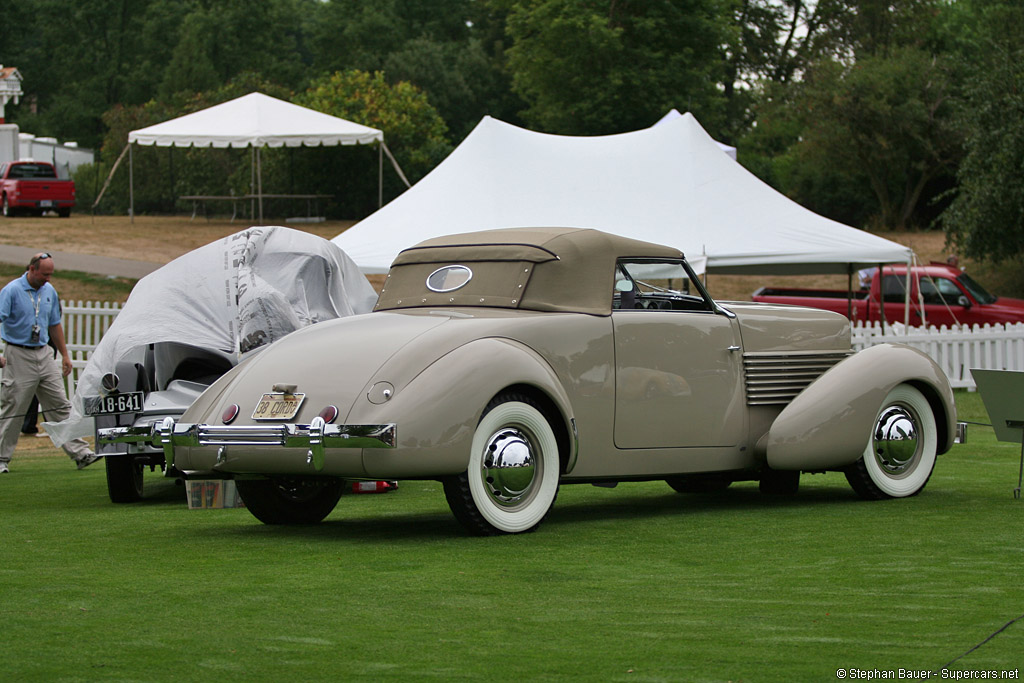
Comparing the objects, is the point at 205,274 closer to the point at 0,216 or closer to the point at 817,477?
the point at 817,477

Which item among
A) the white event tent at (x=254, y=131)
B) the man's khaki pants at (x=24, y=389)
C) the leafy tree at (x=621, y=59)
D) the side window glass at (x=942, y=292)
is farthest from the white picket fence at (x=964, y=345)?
→ the leafy tree at (x=621, y=59)

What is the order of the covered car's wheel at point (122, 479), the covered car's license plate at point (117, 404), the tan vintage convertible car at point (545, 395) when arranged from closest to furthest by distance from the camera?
the tan vintage convertible car at point (545, 395), the covered car's license plate at point (117, 404), the covered car's wheel at point (122, 479)

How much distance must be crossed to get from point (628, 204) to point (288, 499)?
1151 cm

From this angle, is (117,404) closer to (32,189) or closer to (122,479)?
(122,479)

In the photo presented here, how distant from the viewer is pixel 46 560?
6.95m

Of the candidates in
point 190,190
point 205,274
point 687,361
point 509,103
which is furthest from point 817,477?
point 509,103

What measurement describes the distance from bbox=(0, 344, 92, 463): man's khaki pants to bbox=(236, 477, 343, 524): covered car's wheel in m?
4.18

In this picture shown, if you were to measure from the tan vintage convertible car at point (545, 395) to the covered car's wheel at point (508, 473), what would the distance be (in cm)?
1

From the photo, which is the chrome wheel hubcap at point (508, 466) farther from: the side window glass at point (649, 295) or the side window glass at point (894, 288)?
the side window glass at point (894, 288)

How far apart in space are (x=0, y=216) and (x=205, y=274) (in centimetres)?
3361

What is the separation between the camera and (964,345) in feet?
67.7

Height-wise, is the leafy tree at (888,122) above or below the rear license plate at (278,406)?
above

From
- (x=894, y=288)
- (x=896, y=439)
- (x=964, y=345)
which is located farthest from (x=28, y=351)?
(x=894, y=288)

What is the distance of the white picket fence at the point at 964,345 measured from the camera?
67.3ft
